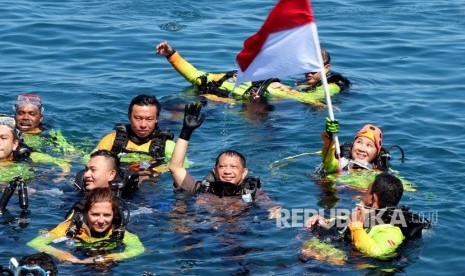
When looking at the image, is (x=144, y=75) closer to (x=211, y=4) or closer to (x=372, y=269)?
(x=211, y=4)

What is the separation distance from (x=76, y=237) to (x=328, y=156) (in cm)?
351

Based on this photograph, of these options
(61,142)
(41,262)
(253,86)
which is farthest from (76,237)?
(253,86)

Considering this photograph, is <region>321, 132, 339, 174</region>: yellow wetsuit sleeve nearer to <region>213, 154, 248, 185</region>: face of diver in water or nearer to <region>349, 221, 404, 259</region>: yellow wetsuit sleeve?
<region>213, 154, 248, 185</region>: face of diver in water

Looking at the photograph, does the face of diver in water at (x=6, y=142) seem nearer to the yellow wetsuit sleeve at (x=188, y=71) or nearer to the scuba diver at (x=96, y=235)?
the scuba diver at (x=96, y=235)

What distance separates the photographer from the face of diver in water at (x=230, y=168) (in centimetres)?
1233

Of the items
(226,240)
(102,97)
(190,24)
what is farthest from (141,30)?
(226,240)

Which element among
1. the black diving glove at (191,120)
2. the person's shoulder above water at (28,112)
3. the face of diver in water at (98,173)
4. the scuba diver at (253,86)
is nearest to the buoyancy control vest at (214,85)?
the scuba diver at (253,86)

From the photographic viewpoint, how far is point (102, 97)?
1733 centimetres

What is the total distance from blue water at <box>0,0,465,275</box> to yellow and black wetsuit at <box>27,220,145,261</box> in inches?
5.4

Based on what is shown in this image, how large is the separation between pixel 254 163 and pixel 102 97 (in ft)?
12.8

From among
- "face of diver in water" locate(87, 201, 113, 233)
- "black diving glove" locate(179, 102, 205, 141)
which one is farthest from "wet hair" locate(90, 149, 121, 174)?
"face of diver in water" locate(87, 201, 113, 233)

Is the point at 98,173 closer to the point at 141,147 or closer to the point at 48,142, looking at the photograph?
the point at 141,147

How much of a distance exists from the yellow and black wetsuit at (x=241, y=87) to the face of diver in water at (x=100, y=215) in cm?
644

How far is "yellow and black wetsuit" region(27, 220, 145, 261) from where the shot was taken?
10656mm
